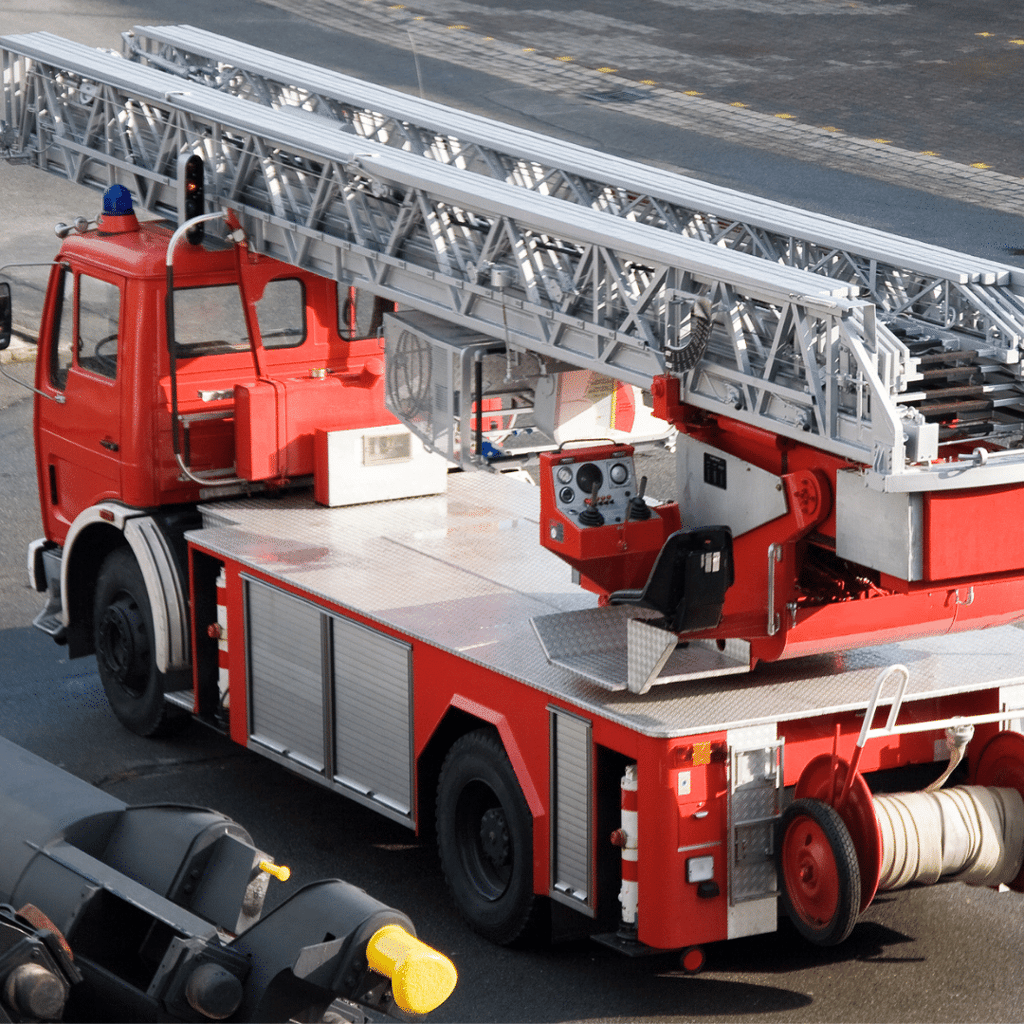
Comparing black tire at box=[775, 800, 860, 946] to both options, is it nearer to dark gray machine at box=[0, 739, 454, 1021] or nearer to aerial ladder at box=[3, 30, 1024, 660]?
aerial ladder at box=[3, 30, 1024, 660]

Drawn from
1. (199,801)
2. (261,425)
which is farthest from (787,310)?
(199,801)

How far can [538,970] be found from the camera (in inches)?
336

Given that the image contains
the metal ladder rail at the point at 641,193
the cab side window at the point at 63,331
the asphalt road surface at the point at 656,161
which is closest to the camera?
the metal ladder rail at the point at 641,193

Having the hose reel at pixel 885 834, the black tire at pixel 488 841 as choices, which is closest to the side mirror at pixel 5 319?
the black tire at pixel 488 841

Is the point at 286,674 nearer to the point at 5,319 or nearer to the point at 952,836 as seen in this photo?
the point at 5,319

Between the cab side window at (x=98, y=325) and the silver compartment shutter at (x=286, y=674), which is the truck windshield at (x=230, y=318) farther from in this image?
the silver compartment shutter at (x=286, y=674)

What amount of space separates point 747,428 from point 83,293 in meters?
4.99

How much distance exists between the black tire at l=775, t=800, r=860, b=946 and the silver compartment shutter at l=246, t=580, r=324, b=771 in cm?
288

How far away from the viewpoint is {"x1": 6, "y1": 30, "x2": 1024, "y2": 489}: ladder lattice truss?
7.20 m

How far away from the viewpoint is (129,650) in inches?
432

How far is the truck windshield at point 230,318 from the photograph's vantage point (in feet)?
34.8

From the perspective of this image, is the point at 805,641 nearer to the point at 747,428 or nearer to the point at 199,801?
the point at 747,428

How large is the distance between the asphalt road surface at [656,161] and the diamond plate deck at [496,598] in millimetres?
1403

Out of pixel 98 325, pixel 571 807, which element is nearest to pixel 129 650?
pixel 98 325
